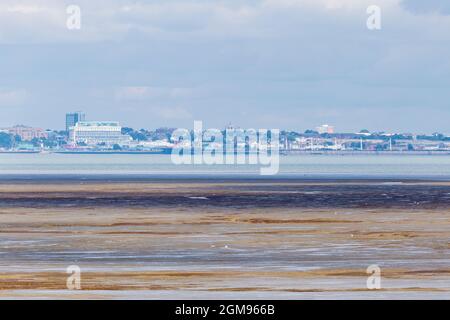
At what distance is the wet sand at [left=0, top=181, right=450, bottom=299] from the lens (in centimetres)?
3475

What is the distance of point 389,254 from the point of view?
44594 mm

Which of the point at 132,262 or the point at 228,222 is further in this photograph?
the point at 228,222

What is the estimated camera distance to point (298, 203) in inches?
3140

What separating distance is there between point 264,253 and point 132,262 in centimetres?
536

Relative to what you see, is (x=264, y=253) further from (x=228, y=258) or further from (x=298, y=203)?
(x=298, y=203)

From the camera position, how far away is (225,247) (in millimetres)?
47562

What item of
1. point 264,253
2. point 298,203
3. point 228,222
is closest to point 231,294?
point 264,253

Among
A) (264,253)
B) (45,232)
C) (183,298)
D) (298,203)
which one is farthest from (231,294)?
(298,203)

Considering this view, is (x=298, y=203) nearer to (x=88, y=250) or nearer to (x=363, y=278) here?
(x=88, y=250)

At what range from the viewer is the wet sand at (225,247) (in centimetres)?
3475
